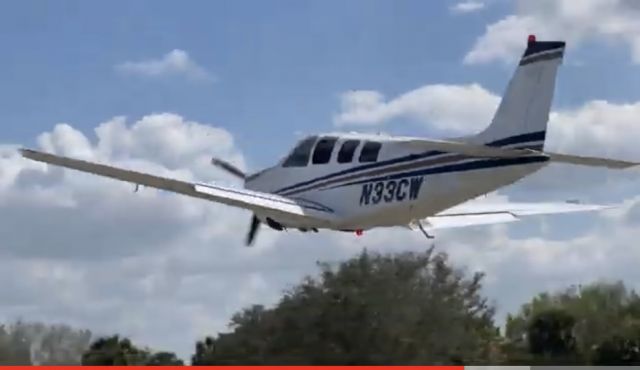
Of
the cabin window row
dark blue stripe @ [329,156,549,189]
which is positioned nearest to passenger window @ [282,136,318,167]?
the cabin window row

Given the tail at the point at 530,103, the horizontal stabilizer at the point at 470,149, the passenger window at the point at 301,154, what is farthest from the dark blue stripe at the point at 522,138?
the passenger window at the point at 301,154

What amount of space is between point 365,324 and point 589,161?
5896 mm

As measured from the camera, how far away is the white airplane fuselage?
25.2 meters

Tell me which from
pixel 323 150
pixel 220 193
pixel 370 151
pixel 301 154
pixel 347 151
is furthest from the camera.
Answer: pixel 301 154

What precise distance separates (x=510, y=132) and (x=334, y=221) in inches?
197

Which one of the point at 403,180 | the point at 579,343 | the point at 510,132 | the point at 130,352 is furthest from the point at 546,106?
the point at 130,352

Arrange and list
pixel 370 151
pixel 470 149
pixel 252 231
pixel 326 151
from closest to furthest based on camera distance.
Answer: pixel 470 149
pixel 370 151
pixel 326 151
pixel 252 231

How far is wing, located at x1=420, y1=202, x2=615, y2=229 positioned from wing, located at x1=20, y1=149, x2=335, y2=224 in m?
3.44

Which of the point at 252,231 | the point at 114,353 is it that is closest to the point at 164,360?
the point at 114,353

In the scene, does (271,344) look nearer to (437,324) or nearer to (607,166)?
(437,324)

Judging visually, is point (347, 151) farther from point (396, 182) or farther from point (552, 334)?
point (552, 334)

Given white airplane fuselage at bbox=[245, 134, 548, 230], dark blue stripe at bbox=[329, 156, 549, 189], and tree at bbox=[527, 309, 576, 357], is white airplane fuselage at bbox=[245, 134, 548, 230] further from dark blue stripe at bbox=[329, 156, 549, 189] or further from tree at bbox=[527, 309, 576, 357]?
tree at bbox=[527, 309, 576, 357]

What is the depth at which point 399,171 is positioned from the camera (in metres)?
26.4

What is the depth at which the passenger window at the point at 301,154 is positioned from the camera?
28.9 m
